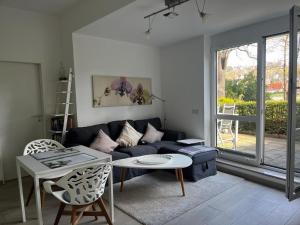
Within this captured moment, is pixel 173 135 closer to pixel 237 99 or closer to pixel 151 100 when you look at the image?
pixel 151 100

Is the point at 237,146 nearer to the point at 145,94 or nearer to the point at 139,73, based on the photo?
the point at 145,94

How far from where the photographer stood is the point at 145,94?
16.2 feet

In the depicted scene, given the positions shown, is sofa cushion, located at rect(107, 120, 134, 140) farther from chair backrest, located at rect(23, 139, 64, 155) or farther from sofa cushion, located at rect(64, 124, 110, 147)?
chair backrest, located at rect(23, 139, 64, 155)

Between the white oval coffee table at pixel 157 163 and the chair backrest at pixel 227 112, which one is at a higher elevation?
the chair backrest at pixel 227 112

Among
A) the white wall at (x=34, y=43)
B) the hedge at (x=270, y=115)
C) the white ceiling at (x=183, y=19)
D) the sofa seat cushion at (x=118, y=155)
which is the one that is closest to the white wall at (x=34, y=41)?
the white wall at (x=34, y=43)

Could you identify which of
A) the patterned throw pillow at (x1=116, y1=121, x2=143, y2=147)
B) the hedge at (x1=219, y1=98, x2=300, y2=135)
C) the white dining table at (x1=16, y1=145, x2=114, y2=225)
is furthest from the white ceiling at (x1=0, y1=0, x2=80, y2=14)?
the hedge at (x1=219, y1=98, x2=300, y2=135)

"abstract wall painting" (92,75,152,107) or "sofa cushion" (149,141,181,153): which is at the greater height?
"abstract wall painting" (92,75,152,107)

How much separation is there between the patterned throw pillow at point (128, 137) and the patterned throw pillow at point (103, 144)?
0.60 ft

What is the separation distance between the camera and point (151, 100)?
507 cm

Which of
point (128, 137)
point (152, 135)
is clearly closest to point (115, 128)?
point (128, 137)

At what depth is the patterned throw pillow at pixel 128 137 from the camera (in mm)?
4004

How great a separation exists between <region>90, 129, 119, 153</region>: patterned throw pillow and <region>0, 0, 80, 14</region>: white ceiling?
2.13m

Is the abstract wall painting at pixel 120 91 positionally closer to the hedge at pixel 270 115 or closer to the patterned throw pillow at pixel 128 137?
the patterned throw pillow at pixel 128 137

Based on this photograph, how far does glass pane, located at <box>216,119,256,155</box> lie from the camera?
3.95 m
